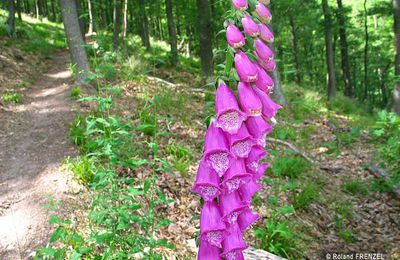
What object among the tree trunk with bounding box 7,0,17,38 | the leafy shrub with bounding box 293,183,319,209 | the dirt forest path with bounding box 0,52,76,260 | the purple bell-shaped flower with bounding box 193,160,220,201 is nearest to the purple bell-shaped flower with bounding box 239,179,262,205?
Answer: the purple bell-shaped flower with bounding box 193,160,220,201

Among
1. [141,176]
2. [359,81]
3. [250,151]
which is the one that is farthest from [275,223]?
[359,81]

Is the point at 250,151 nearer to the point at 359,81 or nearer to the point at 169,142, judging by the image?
the point at 169,142

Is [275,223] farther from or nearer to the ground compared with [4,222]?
nearer to the ground

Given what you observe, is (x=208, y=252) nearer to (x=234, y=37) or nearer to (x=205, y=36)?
(x=234, y=37)

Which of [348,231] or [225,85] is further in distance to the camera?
[348,231]

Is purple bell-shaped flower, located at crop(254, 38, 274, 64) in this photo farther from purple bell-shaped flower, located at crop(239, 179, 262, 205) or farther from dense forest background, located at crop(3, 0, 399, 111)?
purple bell-shaped flower, located at crop(239, 179, 262, 205)

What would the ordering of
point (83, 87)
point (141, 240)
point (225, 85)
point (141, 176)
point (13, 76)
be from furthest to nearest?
point (13, 76), point (83, 87), point (141, 176), point (141, 240), point (225, 85)

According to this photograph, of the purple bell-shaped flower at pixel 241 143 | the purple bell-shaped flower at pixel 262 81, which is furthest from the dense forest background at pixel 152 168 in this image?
the purple bell-shaped flower at pixel 241 143

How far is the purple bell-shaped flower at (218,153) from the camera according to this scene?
1817 millimetres

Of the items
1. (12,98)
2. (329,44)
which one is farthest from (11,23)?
(329,44)

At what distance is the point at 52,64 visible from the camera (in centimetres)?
1650

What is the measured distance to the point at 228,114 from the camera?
6.04 feet

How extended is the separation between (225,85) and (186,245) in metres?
3.27

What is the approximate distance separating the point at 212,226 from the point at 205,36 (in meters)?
11.3
